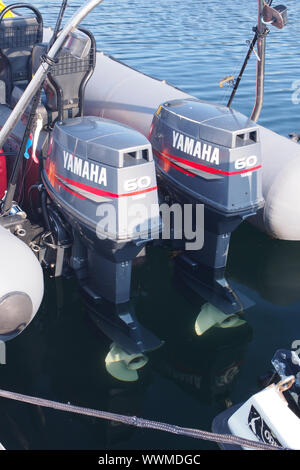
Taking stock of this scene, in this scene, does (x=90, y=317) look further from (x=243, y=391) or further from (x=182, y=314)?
(x=243, y=391)

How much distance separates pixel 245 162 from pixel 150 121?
1483 millimetres

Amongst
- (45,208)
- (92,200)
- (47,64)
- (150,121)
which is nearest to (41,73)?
(47,64)

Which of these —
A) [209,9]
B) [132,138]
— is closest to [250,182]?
[132,138]

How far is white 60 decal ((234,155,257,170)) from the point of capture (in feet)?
11.5

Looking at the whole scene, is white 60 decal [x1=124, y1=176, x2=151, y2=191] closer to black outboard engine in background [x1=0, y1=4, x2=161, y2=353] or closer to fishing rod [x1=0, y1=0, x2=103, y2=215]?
black outboard engine in background [x1=0, y1=4, x2=161, y2=353]

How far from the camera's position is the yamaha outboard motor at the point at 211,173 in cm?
352

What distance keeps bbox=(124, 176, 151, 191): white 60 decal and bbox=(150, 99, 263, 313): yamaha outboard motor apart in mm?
519

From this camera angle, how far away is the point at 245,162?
139 inches

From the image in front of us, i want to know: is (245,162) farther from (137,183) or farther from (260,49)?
(260,49)

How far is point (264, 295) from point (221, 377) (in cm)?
100

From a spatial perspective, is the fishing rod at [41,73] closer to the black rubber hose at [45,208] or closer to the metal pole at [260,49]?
the black rubber hose at [45,208]

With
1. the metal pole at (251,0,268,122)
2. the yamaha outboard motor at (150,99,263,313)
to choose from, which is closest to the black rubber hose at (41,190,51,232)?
the yamaha outboard motor at (150,99,263,313)

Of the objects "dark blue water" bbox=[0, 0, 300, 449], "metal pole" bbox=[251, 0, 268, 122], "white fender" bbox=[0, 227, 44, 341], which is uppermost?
"metal pole" bbox=[251, 0, 268, 122]

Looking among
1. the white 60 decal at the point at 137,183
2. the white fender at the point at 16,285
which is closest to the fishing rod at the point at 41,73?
the white fender at the point at 16,285
